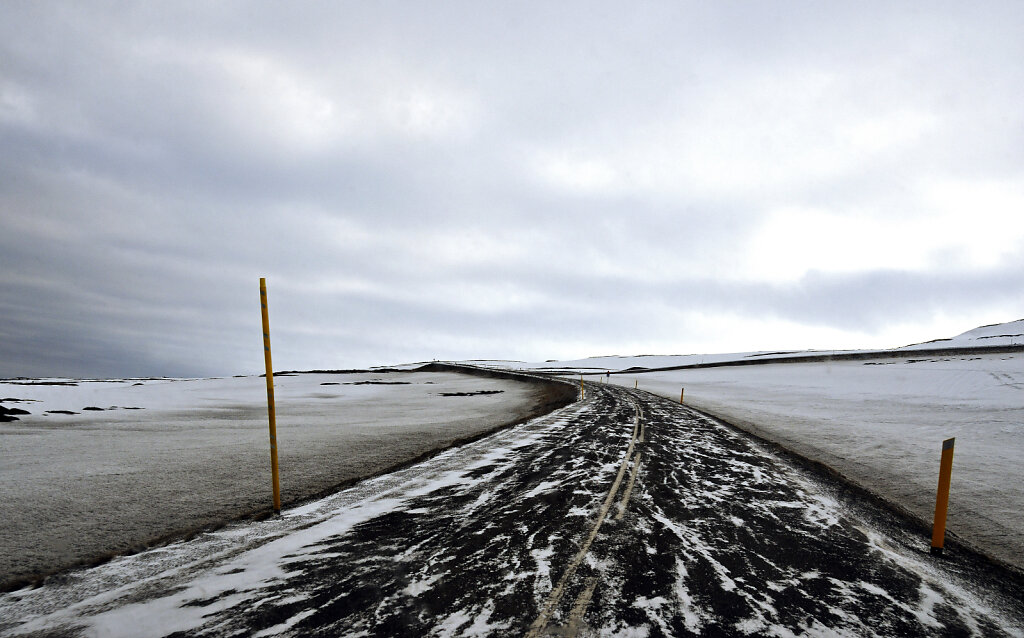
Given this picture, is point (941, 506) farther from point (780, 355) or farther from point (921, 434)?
point (780, 355)

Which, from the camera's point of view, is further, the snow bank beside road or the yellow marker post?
the snow bank beside road

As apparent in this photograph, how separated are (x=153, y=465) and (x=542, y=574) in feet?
31.5

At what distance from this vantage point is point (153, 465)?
984 cm

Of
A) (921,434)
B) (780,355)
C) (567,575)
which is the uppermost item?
(567,575)

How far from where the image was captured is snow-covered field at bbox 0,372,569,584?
5.88 m

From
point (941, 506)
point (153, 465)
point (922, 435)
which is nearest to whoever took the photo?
point (941, 506)

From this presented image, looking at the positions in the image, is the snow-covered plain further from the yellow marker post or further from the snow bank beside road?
the yellow marker post

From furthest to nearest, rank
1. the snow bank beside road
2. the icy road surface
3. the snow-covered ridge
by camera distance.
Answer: the snow-covered ridge, the snow bank beside road, the icy road surface

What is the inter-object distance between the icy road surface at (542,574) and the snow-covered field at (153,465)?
3.88 ft

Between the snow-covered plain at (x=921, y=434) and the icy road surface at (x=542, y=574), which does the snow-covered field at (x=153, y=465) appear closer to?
the icy road surface at (x=542, y=574)

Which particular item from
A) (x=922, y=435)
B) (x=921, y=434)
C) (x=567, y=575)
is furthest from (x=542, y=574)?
(x=921, y=434)

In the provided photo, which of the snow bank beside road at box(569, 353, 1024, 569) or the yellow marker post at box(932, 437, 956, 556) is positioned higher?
the yellow marker post at box(932, 437, 956, 556)

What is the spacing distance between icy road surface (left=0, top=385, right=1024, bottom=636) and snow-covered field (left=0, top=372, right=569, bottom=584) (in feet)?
3.88

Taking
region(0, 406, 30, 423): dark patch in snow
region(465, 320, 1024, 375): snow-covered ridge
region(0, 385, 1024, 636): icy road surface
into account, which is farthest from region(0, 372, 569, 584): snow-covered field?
region(465, 320, 1024, 375): snow-covered ridge
